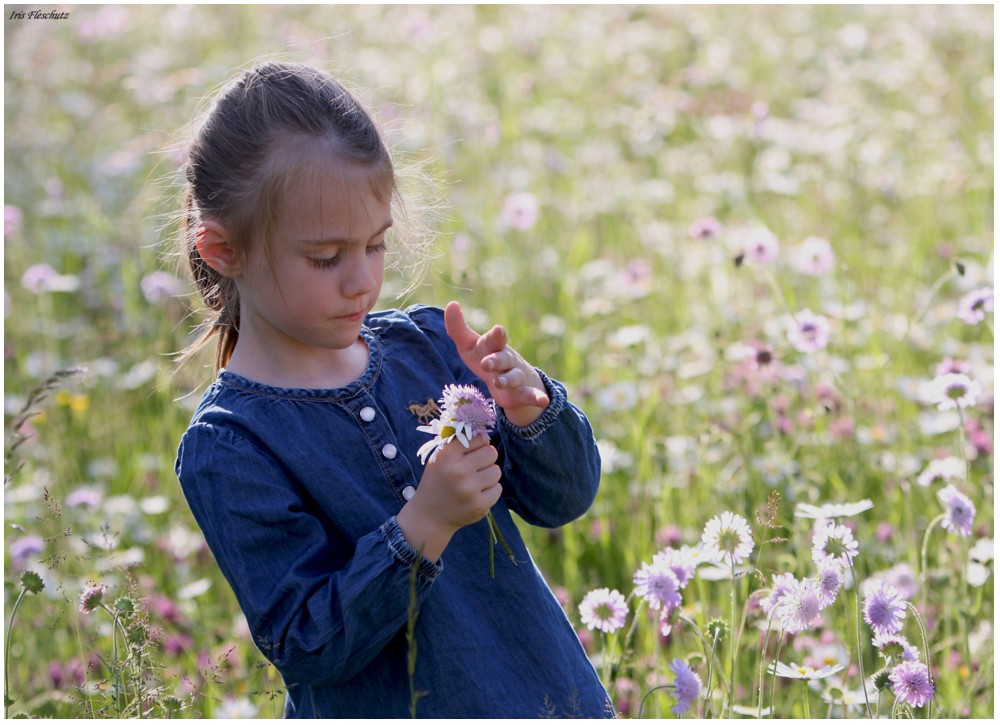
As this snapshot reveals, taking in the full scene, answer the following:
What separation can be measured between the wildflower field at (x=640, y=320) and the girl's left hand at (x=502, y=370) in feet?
1.01

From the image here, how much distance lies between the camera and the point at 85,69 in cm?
489

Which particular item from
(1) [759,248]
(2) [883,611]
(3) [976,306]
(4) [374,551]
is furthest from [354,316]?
(1) [759,248]

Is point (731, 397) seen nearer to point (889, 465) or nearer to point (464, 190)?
point (889, 465)

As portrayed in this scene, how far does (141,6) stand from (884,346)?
388cm

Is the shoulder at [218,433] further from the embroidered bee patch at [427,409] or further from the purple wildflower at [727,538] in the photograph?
the purple wildflower at [727,538]

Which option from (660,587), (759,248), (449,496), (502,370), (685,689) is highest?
(759,248)

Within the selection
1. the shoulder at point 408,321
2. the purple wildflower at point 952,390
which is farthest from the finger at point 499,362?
the purple wildflower at point 952,390

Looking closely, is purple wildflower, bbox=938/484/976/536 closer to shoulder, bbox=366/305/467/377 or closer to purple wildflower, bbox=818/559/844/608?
purple wildflower, bbox=818/559/844/608

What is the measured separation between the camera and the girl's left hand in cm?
135

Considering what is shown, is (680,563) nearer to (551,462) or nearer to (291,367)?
(551,462)

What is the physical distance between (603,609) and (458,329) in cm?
49

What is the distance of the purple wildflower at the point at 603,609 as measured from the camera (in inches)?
64.4

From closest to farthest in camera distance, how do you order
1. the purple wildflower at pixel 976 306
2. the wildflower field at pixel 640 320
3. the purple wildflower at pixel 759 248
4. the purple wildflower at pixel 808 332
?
the wildflower field at pixel 640 320 < the purple wildflower at pixel 976 306 < the purple wildflower at pixel 808 332 < the purple wildflower at pixel 759 248

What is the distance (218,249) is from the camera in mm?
1478
